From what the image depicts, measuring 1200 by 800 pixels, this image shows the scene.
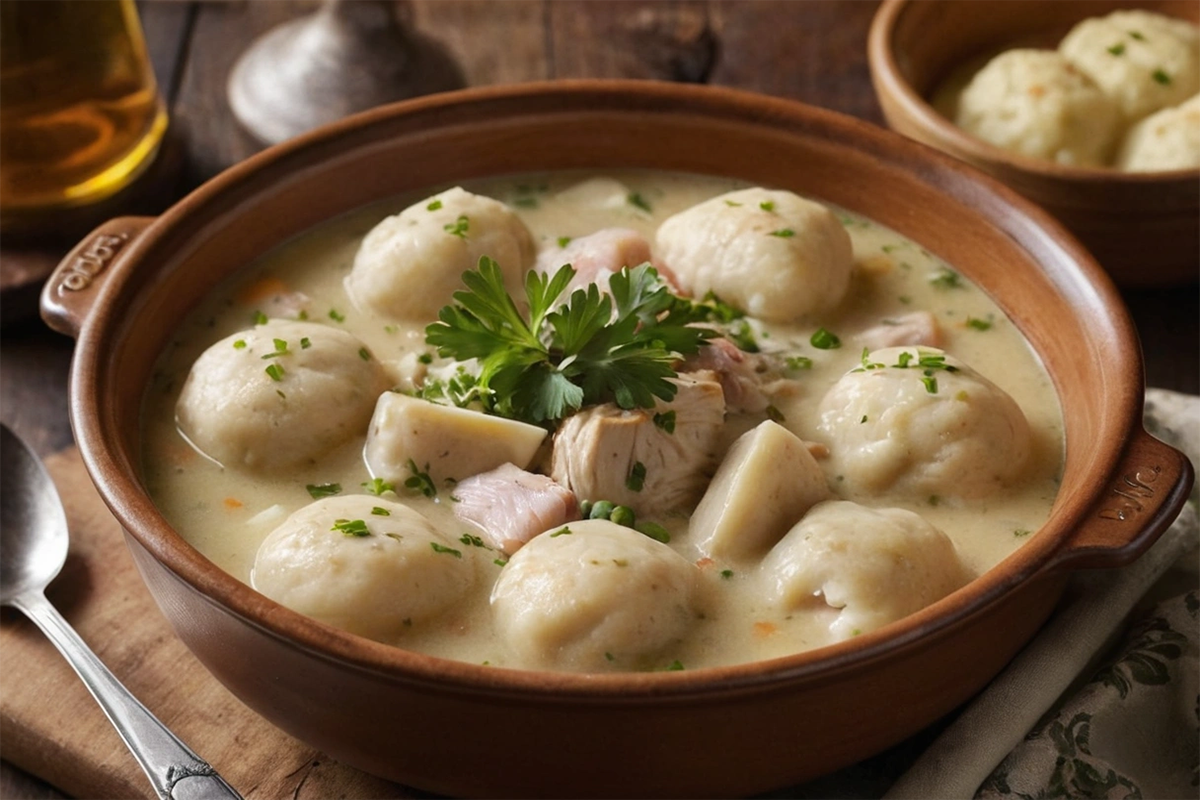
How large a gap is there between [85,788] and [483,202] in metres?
1.61

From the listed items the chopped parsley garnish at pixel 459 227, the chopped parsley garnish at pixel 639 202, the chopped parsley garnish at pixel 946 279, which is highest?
the chopped parsley garnish at pixel 459 227

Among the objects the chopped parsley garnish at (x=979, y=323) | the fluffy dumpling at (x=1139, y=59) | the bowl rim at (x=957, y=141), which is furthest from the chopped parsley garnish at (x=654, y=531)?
the fluffy dumpling at (x=1139, y=59)

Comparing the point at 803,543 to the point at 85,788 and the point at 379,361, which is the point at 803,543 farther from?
the point at 85,788

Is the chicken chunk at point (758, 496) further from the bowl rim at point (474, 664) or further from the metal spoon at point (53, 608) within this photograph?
the metal spoon at point (53, 608)

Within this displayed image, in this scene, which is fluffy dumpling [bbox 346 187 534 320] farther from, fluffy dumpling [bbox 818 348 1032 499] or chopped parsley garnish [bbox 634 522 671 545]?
fluffy dumpling [bbox 818 348 1032 499]

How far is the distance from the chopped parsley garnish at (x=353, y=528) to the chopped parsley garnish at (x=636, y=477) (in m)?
0.55

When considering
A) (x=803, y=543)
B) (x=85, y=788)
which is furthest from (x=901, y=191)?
(x=85, y=788)

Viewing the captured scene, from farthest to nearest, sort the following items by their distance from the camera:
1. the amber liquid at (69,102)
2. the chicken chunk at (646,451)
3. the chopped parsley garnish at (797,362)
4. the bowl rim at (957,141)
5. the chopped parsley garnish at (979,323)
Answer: the amber liquid at (69,102) → the bowl rim at (957,141) → the chopped parsley garnish at (979,323) → the chopped parsley garnish at (797,362) → the chicken chunk at (646,451)

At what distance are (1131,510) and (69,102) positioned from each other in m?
3.07

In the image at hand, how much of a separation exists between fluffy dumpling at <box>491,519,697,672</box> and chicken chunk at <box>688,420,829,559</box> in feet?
0.56

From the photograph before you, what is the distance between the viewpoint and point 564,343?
303 cm

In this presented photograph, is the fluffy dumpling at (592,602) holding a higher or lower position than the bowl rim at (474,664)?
lower

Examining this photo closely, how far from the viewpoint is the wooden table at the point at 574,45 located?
507 centimetres

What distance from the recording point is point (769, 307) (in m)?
3.48
